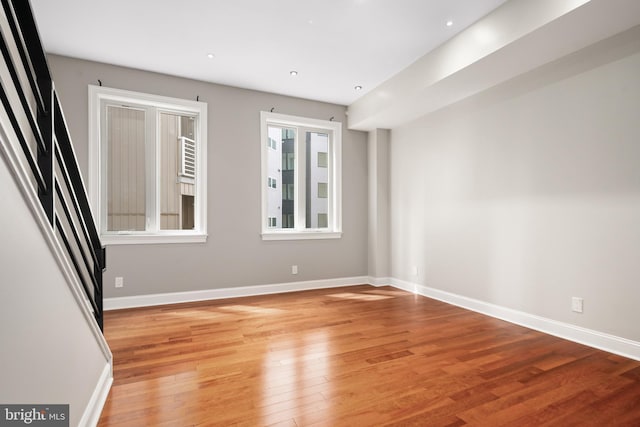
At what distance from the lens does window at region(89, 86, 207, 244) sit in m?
3.69

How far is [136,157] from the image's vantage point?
3918 millimetres

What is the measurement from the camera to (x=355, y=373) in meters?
2.17

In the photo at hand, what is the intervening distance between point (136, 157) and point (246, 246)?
68.1 inches

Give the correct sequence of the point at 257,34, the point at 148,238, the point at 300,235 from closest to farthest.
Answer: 1. the point at 257,34
2. the point at 148,238
3. the point at 300,235

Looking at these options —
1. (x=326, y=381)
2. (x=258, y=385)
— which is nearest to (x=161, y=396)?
(x=258, y=385)

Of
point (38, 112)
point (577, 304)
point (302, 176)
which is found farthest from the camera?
point (302, 176)

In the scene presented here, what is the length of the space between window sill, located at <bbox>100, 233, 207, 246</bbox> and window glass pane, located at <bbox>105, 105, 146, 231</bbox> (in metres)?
0.18

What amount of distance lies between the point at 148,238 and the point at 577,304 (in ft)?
14.4

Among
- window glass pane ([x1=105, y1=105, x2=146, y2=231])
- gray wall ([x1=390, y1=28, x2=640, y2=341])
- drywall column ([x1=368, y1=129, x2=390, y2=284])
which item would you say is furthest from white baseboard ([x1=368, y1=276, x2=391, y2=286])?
window glass pane ([x1=105, y1=105, x2=146, y2=231])

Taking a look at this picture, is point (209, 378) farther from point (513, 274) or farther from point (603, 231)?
point (603, 231)

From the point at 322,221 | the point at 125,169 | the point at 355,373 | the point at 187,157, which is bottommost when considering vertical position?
the point at 355,373

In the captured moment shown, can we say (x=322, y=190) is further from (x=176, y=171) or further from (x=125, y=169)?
(x=125, y=169)

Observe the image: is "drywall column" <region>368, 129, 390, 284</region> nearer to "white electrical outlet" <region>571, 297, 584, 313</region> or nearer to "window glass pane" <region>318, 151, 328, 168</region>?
"window glass pane" <region>318, 151, 328, 168</region>

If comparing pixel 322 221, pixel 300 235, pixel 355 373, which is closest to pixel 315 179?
pixel 322 221
